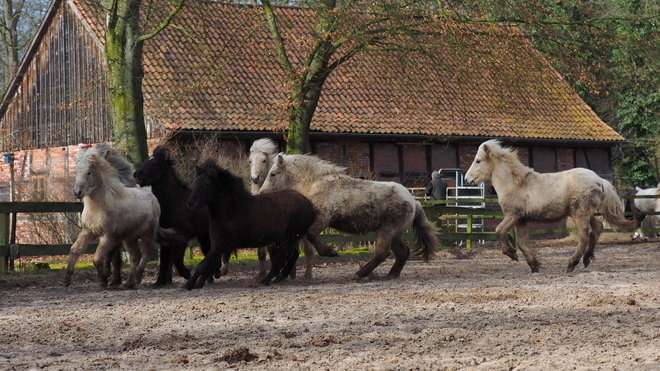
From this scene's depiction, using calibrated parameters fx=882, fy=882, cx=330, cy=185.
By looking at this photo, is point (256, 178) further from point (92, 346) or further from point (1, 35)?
point (1, 35)

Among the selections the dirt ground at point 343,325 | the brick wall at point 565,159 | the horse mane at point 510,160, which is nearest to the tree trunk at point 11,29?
the brick wall at point 565,159

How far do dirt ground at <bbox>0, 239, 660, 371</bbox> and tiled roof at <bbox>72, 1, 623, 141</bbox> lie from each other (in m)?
6.33

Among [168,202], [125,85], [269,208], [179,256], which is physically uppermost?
[125,85]

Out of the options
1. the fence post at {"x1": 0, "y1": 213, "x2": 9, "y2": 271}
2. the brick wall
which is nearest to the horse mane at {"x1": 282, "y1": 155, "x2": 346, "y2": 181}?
the fence post at {"x1": 0, "y1": 213, "x2": 9, "y2": 271}

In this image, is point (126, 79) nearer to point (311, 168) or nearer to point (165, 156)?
point (165, 156)

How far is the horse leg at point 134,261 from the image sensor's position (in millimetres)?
11555

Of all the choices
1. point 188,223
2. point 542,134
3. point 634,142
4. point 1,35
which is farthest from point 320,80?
point 634,142

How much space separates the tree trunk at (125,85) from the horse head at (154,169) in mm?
3169

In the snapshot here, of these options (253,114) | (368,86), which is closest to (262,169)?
(253,114)

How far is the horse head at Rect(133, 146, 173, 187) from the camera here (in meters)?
11.5

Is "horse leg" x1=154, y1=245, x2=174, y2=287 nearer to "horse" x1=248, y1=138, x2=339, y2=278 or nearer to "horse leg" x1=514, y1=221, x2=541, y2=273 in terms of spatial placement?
"horse" x1=248, y1=138, x2=339, y2=278

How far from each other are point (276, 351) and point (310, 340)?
1.51 ft

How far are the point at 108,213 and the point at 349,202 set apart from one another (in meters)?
3.27

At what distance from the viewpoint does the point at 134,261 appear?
12.0 meters
